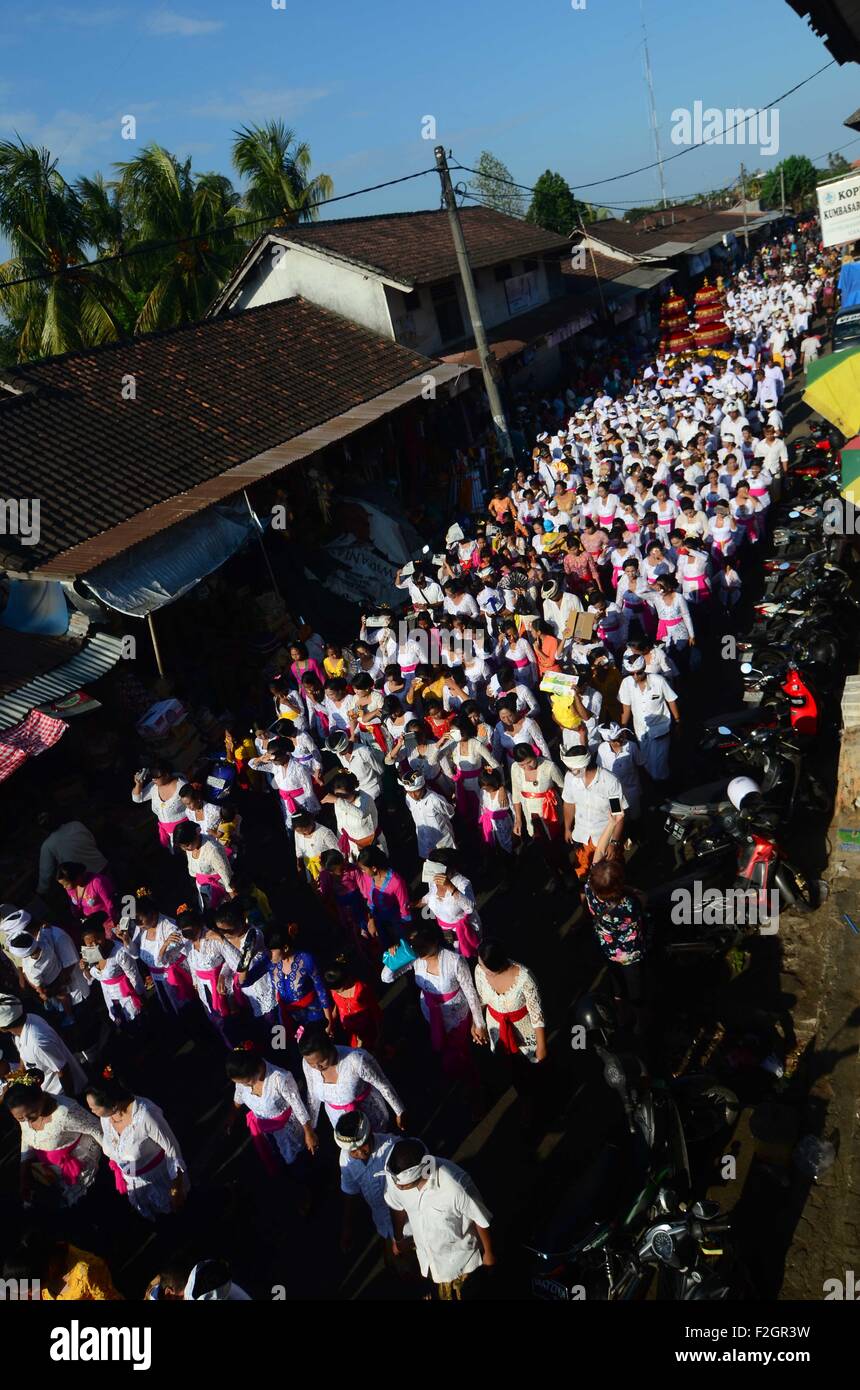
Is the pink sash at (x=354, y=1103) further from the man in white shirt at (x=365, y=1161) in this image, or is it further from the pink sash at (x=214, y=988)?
the pink sash at (x=214, y=988)

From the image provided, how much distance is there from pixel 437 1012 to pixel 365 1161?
113cm

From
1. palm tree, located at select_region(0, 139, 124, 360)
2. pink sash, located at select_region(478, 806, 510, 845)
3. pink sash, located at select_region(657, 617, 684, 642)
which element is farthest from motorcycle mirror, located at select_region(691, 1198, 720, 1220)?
palm tree, located at select_region(0, 139, 124, 360)

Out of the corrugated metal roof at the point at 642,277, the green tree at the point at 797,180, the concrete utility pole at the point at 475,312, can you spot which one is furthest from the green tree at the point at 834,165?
the concrete utility pole at the point at 475,312

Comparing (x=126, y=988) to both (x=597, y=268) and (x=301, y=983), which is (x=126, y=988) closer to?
(x=301, y=983)

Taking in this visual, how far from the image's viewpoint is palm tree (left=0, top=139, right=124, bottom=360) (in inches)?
789

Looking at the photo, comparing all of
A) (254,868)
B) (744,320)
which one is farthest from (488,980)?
(744,320)

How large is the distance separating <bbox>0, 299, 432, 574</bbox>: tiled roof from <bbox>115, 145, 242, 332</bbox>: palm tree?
6.09m

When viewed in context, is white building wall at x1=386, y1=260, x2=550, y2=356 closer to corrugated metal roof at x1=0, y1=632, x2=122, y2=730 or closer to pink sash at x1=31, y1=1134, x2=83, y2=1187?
corrugated metal roof at x1=0, y1=632, x2=122, y2=730

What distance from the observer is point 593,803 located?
6602 mm

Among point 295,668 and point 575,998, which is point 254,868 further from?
point 575,998

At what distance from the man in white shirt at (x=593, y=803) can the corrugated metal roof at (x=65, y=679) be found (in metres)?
5.58

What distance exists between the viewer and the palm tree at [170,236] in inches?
922

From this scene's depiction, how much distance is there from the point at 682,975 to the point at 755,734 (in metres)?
2.30

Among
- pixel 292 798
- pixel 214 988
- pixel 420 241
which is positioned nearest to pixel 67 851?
pixel 292 798
